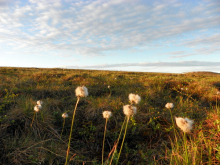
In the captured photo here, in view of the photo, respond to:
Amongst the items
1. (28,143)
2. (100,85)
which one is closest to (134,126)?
(28,143)

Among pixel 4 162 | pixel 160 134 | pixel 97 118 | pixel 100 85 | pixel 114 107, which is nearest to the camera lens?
pixel 4 162

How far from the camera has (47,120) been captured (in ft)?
13.4

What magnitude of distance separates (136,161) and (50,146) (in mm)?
1822

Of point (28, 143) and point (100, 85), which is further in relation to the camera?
point (100, 85)

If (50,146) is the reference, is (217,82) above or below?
above

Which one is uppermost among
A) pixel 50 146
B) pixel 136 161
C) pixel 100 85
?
pixel 100 85

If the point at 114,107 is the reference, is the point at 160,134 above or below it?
below

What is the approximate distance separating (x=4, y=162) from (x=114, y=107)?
3.00 metres

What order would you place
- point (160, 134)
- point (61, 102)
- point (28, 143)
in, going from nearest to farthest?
point (28, 143)
point (160, 134)
point (61, 102)

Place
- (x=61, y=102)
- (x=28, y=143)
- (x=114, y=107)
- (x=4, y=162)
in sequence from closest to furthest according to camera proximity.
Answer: (x=4, y=162) < (x=28, y=143) < (x=114, y=107) < (x=61, y=102)

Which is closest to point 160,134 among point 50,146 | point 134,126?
point 134,126

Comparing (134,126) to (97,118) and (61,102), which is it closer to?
(97,118)

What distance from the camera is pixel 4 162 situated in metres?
2.93

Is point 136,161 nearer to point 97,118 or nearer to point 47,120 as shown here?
point 97,118
